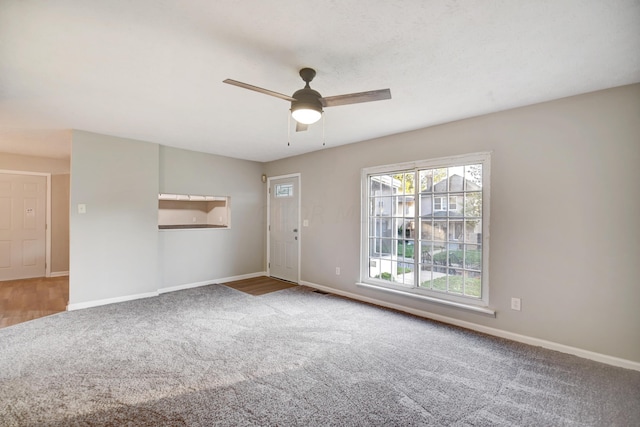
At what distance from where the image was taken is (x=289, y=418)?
1.88 m

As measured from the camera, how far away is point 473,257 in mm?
3402

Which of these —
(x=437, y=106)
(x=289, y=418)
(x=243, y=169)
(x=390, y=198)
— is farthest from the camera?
(x=243, y=169)

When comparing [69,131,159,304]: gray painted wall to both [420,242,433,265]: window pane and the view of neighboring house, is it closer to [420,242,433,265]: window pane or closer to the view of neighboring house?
the view of neighboring house

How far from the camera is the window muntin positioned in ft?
11.1

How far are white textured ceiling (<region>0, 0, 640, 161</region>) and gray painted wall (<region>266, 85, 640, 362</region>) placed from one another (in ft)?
0.81

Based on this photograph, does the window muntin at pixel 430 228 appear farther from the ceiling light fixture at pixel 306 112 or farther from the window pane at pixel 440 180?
the ceiling light fixture at pixel 306 112

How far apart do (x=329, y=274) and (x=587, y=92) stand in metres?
3.93

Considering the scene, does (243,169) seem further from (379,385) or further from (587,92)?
(587,92)

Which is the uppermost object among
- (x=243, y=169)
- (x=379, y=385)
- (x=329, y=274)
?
(x=243, y=169)

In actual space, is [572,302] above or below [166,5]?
below

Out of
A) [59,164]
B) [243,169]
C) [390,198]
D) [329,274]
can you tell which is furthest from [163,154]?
[390,198]

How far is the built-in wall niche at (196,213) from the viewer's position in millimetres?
5832

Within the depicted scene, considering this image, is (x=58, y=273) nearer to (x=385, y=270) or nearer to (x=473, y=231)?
(x=385, y=270)

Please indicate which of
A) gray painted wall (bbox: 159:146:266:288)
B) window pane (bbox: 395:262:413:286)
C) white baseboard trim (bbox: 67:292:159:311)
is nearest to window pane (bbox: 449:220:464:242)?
window pane (bbox: 395:262:413:286)
